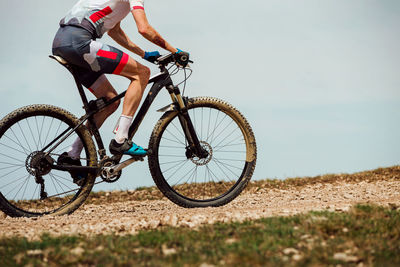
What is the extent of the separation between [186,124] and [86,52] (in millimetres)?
1898

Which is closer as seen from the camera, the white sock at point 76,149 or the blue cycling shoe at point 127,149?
the blue cycling shoe at point 127,149

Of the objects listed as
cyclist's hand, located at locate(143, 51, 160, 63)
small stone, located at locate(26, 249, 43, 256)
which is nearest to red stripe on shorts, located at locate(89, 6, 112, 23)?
cyclist's hand, located at locate(143, 51, 160, 63)

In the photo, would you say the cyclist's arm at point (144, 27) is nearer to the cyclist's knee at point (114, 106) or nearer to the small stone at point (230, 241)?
the cyclist's knee at point (114, 106)

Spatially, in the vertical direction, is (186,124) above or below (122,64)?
below

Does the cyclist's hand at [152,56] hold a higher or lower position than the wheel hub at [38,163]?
higher

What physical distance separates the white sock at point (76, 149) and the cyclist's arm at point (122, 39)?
168cm

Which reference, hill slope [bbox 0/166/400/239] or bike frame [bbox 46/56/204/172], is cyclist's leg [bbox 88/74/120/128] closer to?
bike frame [bbox 46/56/204/172]

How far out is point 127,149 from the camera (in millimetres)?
7383

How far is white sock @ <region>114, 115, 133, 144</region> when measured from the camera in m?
7.31

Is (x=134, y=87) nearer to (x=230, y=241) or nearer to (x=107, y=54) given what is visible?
(x=107, y=54)

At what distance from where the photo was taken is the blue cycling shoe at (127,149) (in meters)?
7.36

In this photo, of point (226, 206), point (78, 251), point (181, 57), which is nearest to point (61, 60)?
point (181, 57)

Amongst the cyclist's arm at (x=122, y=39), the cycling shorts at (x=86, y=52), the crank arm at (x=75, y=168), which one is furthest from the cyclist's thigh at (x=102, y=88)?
the crank arm at (x=75, y=168)

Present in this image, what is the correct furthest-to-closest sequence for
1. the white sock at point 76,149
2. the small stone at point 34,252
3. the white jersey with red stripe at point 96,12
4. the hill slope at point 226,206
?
1. the white sock at point 76,149
2. the white jersey with red stripe at point 96,12
3. the hill slope at point 226,206
4. the small stone at point 34,252
